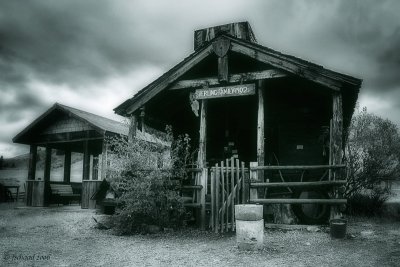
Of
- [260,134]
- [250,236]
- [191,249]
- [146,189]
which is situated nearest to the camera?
[250,236]

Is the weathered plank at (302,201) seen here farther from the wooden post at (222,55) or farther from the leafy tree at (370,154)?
the leafy tree at (370,154)

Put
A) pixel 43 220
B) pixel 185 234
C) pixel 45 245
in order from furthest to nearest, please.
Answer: pixel 43 220 < pixel 185 234 < pixel 45 245

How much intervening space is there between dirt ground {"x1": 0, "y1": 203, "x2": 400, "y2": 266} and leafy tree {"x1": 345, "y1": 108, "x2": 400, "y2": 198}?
15.2 feet

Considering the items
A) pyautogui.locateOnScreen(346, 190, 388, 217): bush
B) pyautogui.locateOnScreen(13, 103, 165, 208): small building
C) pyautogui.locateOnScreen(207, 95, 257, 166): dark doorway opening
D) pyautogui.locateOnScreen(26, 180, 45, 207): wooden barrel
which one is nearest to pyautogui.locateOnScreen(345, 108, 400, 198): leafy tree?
pyautogui.locateOnScreen(346, 190, 388, 217): bush

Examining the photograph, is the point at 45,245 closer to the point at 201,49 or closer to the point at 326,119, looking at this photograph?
the point at 201,49

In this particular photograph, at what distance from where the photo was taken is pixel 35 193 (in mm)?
16672

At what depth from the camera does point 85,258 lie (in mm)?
5980

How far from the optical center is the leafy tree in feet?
44.1

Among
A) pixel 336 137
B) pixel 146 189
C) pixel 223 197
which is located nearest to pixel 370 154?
pixel 336 137

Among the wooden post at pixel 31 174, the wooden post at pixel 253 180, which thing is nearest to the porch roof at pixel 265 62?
the wooden post at pixel 253 180

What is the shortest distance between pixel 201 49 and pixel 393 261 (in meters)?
7.03

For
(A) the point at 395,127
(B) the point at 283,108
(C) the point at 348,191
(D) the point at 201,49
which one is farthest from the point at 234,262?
(A) the point at 395,127

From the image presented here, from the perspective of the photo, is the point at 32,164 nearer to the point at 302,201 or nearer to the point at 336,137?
the point at 302,201

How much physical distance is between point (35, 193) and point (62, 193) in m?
1.29
